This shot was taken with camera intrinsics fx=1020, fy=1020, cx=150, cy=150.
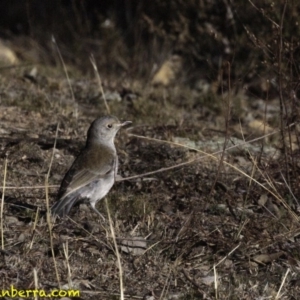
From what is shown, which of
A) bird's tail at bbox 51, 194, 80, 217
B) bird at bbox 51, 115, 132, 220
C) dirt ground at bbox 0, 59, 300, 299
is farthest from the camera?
bird at bbox 51, 115, 132, 220

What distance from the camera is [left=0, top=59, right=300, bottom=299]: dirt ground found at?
7383 mm

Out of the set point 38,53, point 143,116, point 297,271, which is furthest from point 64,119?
point 38,53

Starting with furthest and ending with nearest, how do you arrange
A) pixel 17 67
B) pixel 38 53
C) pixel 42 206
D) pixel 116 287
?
pixel 38 53, pixel 17 67, pixel 42 206, pixel 116 287

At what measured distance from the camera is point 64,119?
1084 centimetres

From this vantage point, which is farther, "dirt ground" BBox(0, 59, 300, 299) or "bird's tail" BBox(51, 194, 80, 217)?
"bird's tail" BBox(51, 194, 80, 217)

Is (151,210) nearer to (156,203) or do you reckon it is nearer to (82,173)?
(156,203)

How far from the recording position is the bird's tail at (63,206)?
8.06 m

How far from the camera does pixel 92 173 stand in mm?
8633

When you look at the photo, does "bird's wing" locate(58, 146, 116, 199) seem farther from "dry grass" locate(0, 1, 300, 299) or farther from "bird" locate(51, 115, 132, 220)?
"dry grass" locate(0, 1, 300, 299)

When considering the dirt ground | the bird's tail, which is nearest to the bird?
the bird's tail

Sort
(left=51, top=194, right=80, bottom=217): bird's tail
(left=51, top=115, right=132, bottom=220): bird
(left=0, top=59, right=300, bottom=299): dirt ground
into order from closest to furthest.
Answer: (left=0, top=59, right=300, bottom=299): dirt ground
(left=51, top=194, right=80, bottom=217): bird's tail
(left=51, top=115, right=132, bottom=220): bird

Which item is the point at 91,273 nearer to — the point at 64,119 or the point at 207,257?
the point at 207,257

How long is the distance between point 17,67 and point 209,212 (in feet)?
15.2

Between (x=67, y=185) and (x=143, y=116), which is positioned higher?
(x=67, y=185)
